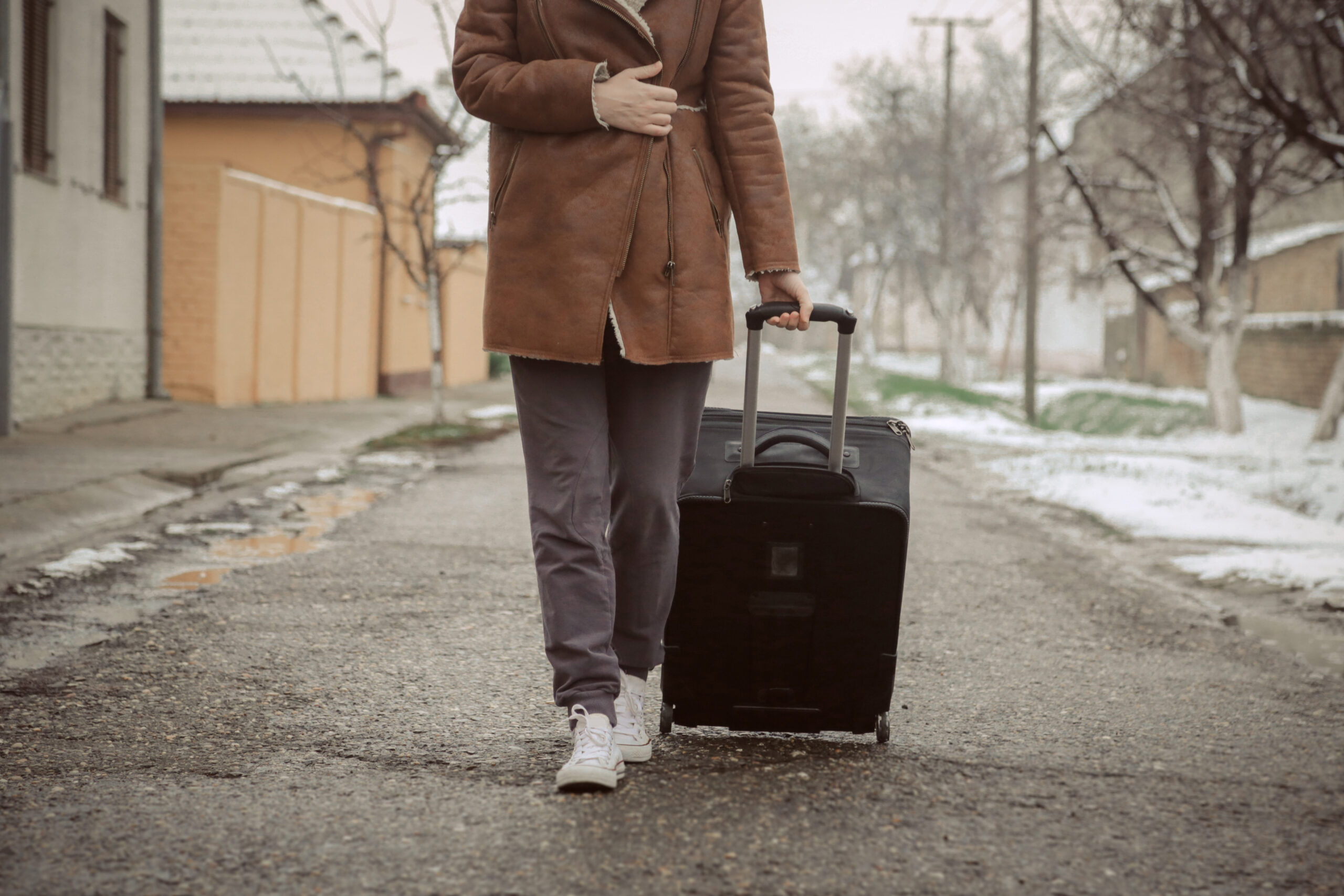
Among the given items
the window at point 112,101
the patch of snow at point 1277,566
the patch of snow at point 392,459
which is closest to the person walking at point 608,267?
the patch of snow at point 1277,566

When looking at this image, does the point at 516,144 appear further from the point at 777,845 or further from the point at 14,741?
the point at 14,741

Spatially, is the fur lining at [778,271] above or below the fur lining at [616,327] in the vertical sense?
above

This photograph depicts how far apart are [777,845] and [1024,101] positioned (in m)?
34.0

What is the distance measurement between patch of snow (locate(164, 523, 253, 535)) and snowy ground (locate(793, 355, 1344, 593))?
453 centimetres

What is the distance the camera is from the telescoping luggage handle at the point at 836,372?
108 inches

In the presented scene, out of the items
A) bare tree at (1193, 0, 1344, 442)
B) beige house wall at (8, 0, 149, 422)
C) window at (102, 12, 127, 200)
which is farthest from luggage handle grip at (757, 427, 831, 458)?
window at (102, 12, 127, 200)

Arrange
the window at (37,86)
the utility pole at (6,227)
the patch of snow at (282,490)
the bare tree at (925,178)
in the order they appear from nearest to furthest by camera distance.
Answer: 1. the patch of snow at (282,490)
2. the utility pole at (6,227)
3. the window at (37,86)
4. the bare tree at (925,178)

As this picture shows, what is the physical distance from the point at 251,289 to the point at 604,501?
1305 cm

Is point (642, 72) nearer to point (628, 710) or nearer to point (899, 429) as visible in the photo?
point (899, 429)

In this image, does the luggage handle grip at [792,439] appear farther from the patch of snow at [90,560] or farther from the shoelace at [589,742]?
the patch of snow at [90,560]

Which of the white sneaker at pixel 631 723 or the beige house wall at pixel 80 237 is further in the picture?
the beige house wall at pixel 80 237

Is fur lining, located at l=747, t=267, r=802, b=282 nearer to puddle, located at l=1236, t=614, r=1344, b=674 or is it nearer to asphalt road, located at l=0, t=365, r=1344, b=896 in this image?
asphalt road, located at l=0, t=365, r=1344, b=896

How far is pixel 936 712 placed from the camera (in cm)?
349

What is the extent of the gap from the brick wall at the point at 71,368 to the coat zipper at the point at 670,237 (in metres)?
9.33
